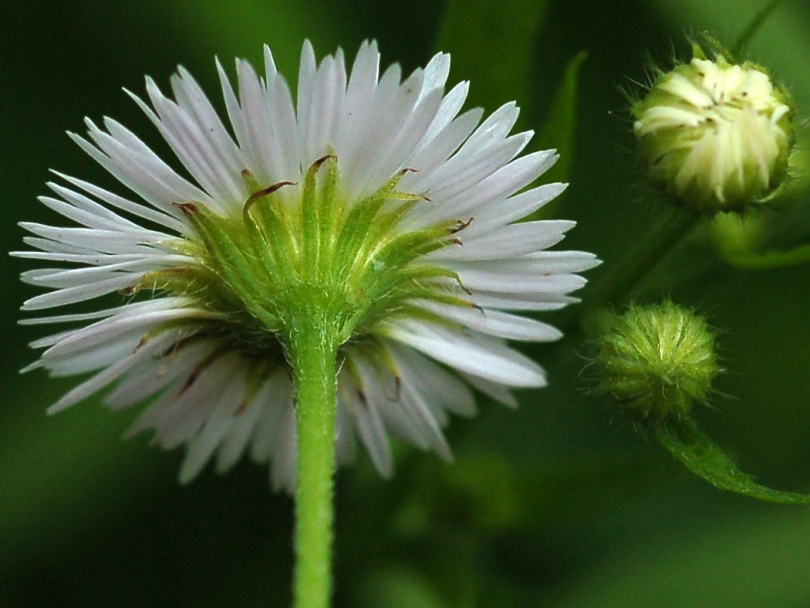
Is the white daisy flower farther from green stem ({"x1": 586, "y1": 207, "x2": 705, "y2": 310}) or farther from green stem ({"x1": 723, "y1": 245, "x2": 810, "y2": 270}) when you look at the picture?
green stem ({"x1": 723, "y1": 245, "x2": 810, "y2": 270})

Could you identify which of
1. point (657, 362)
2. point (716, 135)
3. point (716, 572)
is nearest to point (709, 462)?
point (657, 362)

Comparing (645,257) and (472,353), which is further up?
(645,257)

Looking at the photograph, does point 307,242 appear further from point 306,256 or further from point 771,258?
point 771,258

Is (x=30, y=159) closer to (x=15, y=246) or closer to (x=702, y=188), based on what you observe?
(x=15, y=246)

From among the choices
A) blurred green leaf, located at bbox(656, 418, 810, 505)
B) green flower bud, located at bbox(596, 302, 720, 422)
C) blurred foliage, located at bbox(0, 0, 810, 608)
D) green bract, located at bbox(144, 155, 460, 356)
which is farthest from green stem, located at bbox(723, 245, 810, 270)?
green bract, located at bbox(144, 155, 460, 356)

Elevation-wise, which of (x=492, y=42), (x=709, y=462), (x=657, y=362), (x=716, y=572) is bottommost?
(x=716, y=572)

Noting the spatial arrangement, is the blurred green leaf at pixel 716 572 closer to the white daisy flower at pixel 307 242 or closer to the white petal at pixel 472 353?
the white daisy flower at pixel 307 242

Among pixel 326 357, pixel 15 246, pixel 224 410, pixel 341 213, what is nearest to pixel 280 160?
pixel 341 213
